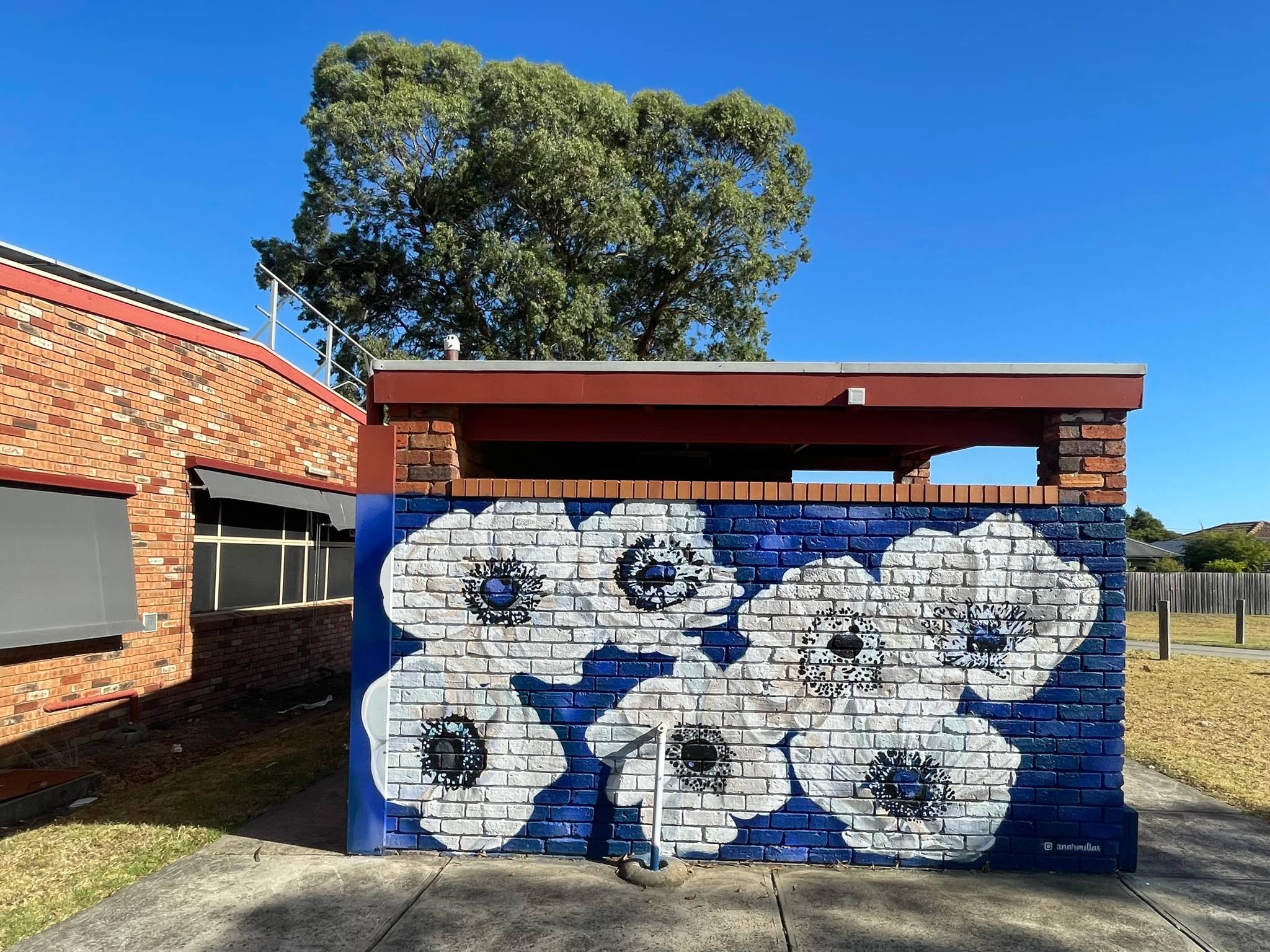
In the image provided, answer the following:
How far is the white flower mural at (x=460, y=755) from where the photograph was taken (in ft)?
15.9

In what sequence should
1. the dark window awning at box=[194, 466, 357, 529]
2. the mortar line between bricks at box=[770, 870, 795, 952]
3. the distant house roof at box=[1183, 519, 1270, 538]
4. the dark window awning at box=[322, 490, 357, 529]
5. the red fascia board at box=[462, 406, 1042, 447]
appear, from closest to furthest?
the mortar line between bricks at box=[770, 870, 795, 952] < the red fascia board at box=[462, 406, 1042, 447] < the dark window awning at box=[194, 466, 357, 529] < the dark window awning at box=[322, 490, 357, 529] < the distant house roof at box=[1183, 519, 1270, 538]

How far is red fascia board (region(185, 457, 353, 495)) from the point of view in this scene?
8789 millimetres

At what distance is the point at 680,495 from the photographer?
4934 mm

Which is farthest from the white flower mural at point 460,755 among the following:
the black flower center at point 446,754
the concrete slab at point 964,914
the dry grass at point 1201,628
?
the dry grass at point 1201,628

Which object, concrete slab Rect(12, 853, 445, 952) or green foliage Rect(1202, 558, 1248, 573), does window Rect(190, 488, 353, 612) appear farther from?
green foliage Rect(1202, 558, 1248, 573)

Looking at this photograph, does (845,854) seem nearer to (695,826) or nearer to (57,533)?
(695,826)

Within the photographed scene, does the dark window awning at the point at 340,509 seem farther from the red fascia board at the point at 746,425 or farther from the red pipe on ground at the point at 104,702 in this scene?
the red fascia board at the point at 746,425

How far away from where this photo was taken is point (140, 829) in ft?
17.9

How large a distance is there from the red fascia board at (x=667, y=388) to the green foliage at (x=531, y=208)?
12.2 m

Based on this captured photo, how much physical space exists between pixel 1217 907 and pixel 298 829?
5.55 meters

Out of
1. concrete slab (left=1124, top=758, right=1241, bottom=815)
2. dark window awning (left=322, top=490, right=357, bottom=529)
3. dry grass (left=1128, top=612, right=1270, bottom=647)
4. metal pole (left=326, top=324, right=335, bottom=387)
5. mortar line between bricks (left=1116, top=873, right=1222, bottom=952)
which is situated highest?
metal pole (left=326, top=324, right=335, bottom=387)

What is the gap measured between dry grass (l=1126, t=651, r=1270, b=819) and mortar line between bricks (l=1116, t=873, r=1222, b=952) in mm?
2512

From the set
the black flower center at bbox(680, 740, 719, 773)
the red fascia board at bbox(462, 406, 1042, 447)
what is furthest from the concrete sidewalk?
the red fascia board at bbox(462, 406, 1042, 447)

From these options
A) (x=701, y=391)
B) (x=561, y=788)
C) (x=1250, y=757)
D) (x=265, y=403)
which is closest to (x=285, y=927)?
(x=561, y=788)
